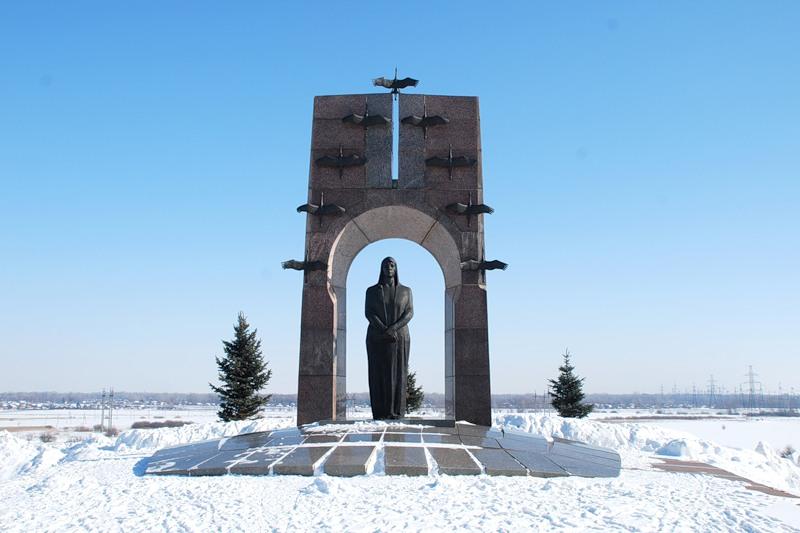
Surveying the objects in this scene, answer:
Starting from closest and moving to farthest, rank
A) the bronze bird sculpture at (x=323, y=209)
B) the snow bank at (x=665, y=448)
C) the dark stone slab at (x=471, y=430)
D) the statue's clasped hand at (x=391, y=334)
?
the dark stone slab at (x=471, y=430) < the snow bank at (x=665, y=448) < the statue's clasped hand at (x=391, y=334) < the bronze bird sculpture at (x=323, y=209)

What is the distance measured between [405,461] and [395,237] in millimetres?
6994

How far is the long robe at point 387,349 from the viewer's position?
1105 cm

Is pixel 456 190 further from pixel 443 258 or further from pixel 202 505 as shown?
pixel 202 505

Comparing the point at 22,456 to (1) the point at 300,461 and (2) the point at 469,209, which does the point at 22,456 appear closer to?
(1) the point at 300,461

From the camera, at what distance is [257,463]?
23.4 ft

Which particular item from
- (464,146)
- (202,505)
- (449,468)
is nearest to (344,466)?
(449,468)

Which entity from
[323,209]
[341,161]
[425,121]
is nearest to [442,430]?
[323,209]

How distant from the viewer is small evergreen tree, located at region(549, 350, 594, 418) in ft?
84.0

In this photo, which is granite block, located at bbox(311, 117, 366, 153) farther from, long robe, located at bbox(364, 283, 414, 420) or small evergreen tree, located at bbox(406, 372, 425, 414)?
small evergreen tree, located at bbox(406, 372, 425, 414)

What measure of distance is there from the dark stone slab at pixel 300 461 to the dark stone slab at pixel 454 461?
1.39 meters

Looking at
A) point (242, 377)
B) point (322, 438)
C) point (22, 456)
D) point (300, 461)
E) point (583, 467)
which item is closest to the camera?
point (300, 461)

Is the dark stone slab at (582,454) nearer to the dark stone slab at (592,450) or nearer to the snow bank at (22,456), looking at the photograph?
the dark stone slab at (592,450)

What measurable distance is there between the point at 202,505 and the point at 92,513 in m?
0.95

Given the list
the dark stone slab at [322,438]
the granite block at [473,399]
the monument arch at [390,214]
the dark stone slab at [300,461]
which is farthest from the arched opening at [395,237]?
the dark stone slab at [300,461]
